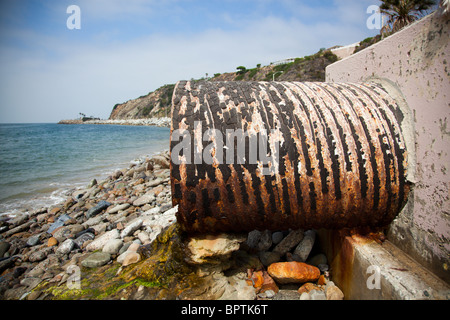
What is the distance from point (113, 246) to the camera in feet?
10.5

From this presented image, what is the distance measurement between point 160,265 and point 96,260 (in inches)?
45.1

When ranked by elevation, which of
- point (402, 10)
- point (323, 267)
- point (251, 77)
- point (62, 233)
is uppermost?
point (251, 77)

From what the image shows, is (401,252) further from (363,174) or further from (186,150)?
(186,150)

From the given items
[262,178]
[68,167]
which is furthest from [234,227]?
[68,167]

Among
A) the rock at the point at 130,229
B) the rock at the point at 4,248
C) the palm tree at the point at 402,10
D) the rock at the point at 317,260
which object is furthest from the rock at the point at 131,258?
the palm tree at the point at 402,10

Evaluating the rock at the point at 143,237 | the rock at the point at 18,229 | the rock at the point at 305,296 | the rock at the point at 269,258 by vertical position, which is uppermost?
the rock at the point at 269,258

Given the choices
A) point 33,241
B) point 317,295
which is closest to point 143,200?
point 33,241

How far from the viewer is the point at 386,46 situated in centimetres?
234

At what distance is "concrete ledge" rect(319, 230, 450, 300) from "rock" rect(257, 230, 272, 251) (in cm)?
65

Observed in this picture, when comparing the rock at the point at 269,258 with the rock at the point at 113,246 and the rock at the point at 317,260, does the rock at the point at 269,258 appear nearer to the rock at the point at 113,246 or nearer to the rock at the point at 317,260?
the rock at the point at 317,260

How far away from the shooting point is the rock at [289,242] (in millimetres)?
2559

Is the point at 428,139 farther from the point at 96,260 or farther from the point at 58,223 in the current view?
the point at 58,223

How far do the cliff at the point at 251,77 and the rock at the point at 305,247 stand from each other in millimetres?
33699

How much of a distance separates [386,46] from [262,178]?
1902 mm
